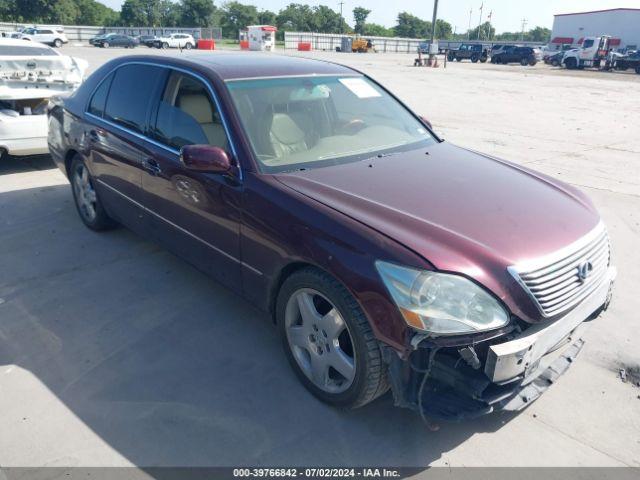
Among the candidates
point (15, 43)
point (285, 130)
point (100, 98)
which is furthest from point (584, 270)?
point (15, 43)

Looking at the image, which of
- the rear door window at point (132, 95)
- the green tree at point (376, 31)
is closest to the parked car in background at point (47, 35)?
the rear door window at point (132, 95)

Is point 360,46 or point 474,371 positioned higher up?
point 360,46

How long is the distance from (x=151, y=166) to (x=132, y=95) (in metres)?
0.78

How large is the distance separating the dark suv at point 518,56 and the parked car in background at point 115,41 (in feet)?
113

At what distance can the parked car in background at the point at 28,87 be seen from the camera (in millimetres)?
6555

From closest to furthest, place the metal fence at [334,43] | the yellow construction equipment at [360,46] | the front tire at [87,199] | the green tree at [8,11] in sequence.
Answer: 1. the front tire at [87,199]
2. the yellow construction equipment at [360,46]
3. the metal fence at [334,43]
4. the green tree at [8,11]

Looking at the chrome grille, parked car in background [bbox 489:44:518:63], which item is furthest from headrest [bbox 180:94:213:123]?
parked car in background [bbox 489:44:518:63]

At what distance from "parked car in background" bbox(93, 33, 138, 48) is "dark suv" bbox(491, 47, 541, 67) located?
113 ft

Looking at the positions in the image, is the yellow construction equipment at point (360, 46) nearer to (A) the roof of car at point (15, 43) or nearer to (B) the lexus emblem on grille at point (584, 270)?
(A) the roof of car at point (15, 43)

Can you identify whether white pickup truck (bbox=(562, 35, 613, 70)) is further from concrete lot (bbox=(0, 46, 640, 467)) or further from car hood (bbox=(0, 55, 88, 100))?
car hood (bbox=(0, 55, 88, 100))

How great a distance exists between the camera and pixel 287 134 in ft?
10.9

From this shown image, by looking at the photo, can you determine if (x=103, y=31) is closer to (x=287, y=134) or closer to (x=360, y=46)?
(x=360, y=46)

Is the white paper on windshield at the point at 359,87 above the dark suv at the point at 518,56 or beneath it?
beneath

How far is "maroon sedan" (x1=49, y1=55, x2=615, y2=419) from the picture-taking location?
7.53ft
